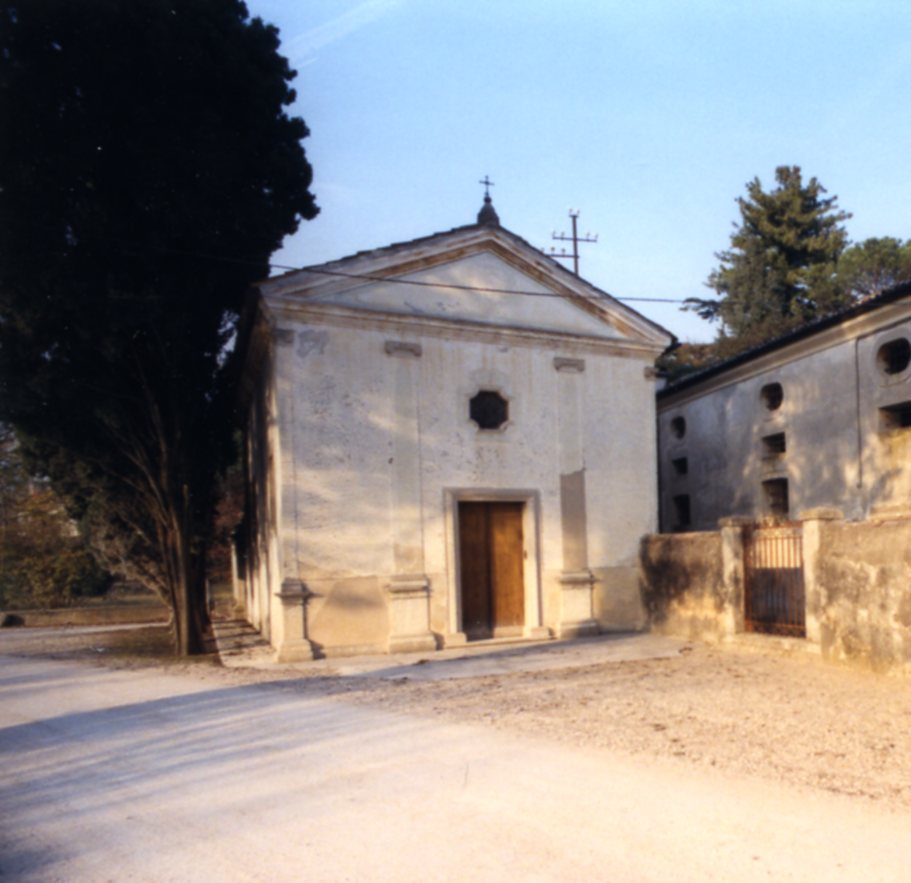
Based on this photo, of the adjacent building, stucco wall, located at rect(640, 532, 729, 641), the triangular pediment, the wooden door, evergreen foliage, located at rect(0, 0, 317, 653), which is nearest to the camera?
evergreen foliage, located at rect(0, 0, 317, 653)

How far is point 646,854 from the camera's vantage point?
3.77 metres

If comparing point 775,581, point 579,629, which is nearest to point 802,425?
point 579,629

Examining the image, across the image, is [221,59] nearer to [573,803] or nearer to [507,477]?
[507,477]

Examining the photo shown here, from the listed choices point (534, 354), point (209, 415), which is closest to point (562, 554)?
point (534, 354)

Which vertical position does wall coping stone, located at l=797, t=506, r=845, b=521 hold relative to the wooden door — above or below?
above

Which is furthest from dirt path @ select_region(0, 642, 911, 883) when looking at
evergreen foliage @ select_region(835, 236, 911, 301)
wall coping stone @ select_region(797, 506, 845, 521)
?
evergreen foliage @ select_region(835, 236, 911, 301)

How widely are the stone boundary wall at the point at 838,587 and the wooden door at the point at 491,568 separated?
2897 mm

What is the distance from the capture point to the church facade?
470 inches

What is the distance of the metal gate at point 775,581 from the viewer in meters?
10.3

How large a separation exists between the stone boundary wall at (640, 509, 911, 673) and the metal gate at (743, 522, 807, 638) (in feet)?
0.51

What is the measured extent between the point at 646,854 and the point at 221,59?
39.7ft

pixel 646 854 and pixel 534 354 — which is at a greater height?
pixel 534 354

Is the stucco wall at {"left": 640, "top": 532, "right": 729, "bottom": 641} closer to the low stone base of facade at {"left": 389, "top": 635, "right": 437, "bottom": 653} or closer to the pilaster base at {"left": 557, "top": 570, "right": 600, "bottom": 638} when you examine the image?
the pilaster base at {"left": 557, "top": 570, "right": 600, "bottom": 638}

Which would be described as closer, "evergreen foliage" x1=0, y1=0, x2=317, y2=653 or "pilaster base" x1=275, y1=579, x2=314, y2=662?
"evergreen foliage" x1=0, y1=0, x2=317, y2=653
